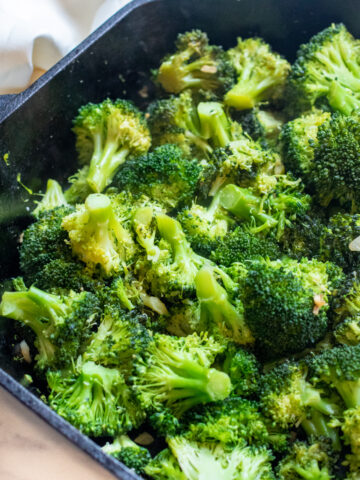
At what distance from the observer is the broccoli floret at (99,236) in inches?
54.3

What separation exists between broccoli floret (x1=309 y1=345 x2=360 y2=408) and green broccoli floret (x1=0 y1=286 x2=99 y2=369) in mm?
540

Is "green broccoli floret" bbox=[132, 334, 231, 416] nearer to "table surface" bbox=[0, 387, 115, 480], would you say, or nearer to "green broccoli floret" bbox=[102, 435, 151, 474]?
"green broccoli floret" bbox=[102, 435, 151, 474]

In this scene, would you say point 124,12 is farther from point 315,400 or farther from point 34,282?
point 315,400

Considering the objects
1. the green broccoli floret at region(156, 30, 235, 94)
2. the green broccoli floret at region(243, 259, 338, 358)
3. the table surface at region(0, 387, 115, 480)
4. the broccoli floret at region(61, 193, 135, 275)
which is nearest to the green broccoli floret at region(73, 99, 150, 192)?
the green broccoli floret at region(156, 30, 235, 94)

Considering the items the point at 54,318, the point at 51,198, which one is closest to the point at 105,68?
the point at 51,198

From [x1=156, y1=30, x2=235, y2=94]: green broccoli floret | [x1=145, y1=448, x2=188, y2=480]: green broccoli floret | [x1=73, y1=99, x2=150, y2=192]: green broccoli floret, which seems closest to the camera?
[x1=145, y1=448, x2=188, y2=480]: green broccoli floret

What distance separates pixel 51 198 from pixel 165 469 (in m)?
0.87

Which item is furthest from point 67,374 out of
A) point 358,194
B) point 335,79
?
point 335,79

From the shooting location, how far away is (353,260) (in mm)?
1472

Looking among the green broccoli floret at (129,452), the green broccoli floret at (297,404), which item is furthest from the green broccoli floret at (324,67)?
the green broccoli floret at (129,452)

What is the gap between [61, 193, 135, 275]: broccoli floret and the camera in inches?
54.3

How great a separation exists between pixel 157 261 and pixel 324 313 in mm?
425

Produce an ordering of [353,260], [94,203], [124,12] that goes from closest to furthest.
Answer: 1. [94,203]
2. [353,260]
3. [124,12]

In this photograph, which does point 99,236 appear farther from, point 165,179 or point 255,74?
point 255,74
